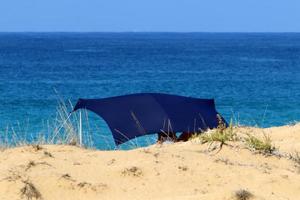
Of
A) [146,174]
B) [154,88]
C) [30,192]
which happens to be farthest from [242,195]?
[154,88]

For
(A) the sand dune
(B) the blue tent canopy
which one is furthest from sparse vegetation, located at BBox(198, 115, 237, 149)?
(B) the blue tent canopy

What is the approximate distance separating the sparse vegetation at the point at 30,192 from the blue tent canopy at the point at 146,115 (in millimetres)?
4837

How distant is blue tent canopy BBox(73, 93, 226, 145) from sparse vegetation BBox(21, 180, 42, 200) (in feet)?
15.9

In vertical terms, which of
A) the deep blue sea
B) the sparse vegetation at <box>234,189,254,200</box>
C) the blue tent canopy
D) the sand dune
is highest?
the sparse vegetation at <box>234,189,254,200</box>

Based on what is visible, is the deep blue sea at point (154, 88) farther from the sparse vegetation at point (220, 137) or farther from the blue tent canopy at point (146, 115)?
the sparse vegetation at point (220, 137)

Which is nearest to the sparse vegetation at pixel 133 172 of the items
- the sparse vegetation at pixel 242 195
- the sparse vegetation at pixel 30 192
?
the sparse vegetation at pixel 30 192

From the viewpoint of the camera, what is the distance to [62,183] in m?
7.50

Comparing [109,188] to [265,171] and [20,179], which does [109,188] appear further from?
[265,171]

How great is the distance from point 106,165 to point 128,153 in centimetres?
51

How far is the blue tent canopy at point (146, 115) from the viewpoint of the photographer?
12.3m

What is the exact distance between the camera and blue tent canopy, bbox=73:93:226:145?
40.4 feet

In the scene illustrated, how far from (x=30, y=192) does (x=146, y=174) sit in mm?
1172

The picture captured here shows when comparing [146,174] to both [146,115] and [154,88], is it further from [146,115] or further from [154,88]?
[154,88]

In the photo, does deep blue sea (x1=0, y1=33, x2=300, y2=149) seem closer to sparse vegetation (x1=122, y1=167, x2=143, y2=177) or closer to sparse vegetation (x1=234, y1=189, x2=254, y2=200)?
sparse vegetation (x1=122, y1=167, x2=143, y2=177)
